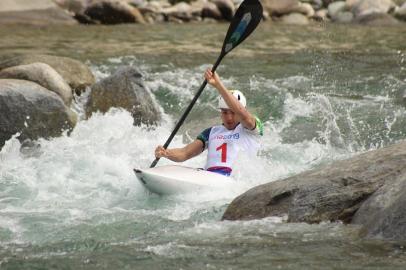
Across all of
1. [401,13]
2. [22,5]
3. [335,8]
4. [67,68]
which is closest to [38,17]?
[22,5]

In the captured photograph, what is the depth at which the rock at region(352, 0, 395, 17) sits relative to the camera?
81.6 ft

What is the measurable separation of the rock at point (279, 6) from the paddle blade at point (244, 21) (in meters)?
16.2

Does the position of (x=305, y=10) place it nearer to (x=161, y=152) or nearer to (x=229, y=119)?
(x=229, y=119)

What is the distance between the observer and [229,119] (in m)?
8.74

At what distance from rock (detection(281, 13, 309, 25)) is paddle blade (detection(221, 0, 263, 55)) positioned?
15558 mm

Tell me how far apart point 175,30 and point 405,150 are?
1598cm

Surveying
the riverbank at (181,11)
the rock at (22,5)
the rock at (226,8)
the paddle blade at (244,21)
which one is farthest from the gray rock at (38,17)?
the paddle blade at (244,21)

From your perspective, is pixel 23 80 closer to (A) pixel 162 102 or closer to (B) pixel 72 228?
(A) pixel 162 102

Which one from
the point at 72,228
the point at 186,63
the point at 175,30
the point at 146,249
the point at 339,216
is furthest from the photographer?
the point at 175,30

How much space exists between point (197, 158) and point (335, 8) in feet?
55.6

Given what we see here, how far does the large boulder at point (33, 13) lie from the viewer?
899 inches

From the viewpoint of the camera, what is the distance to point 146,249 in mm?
6453

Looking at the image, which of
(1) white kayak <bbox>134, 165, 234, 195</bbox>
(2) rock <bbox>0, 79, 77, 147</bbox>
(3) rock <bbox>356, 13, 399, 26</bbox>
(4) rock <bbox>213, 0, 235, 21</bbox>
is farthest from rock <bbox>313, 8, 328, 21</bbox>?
(1) white kayak <bbox>134, 165, 234, 195</bbox>

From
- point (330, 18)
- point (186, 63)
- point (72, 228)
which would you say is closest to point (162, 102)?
point (186, 63)
